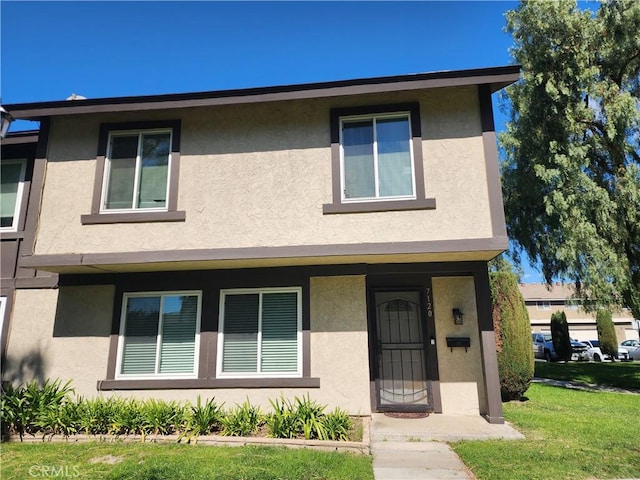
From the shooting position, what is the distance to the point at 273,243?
7.35 m

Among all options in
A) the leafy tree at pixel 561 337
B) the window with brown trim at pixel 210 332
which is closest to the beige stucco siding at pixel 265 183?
the window with brown trim at pixel 210 332

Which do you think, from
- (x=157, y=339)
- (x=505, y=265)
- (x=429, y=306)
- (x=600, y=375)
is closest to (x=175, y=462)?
(x=157, y=339)

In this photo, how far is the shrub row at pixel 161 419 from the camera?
6.40 metres

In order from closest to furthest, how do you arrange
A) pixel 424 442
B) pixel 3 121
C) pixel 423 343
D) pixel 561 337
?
pixel 3 121
pixel 424 442
pixel 423 343
pixel 561 337

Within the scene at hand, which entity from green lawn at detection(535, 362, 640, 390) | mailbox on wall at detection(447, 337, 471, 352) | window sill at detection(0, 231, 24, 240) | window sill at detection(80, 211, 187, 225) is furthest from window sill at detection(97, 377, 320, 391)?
green lawn at detection(535, 362, 640, 390)

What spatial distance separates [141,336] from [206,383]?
1644 mm

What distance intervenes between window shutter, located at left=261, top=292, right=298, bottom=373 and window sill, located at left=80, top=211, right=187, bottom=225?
7.35 ft

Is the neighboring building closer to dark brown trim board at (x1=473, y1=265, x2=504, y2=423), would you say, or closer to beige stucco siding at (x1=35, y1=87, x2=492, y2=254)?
dark brown trim board at (x1=473, y1=265, x2=504, y2=423)

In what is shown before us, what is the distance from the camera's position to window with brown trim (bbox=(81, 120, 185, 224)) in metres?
7.72

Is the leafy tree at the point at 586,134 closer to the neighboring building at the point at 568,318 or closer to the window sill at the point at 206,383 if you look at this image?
the window sill at the point at 206,383

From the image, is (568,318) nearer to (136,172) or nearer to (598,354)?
(598,354)

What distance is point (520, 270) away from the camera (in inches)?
660

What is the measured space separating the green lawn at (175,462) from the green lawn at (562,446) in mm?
1624

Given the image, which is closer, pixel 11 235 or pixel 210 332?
pixel 210 332
